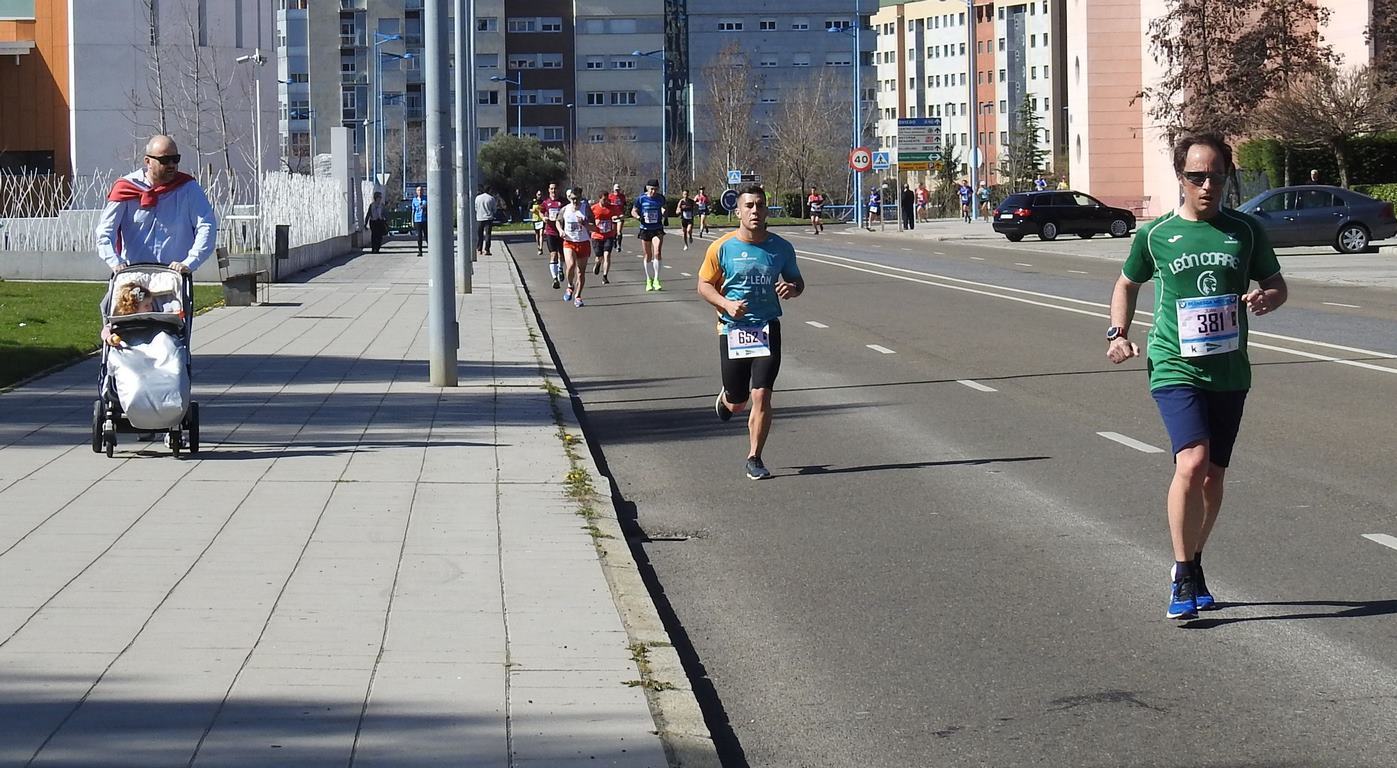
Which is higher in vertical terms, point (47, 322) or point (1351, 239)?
point (1351, 239)

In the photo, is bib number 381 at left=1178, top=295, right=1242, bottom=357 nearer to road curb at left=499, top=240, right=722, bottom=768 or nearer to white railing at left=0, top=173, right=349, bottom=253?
road curb at left=499, top=240, right=722, bottom=768

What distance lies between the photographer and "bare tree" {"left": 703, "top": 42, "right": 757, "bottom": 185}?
109 meters

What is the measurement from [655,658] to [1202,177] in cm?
274

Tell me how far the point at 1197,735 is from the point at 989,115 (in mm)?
154730

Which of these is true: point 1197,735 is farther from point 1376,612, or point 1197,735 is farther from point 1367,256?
point 1367,256

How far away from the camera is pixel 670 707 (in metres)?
5.77

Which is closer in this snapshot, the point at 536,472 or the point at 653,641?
the point at 653,641

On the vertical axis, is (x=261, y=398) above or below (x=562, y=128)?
below

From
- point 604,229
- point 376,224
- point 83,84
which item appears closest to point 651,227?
point 604,229

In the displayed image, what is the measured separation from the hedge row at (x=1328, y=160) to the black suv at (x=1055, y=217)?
4.20 metres

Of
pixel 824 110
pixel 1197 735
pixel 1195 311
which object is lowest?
pixel 1197 735

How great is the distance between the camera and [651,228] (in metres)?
32.9

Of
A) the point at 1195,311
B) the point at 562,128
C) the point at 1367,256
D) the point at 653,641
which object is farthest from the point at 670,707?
the point at 562,128

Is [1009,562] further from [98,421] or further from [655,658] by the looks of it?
[98,421]
